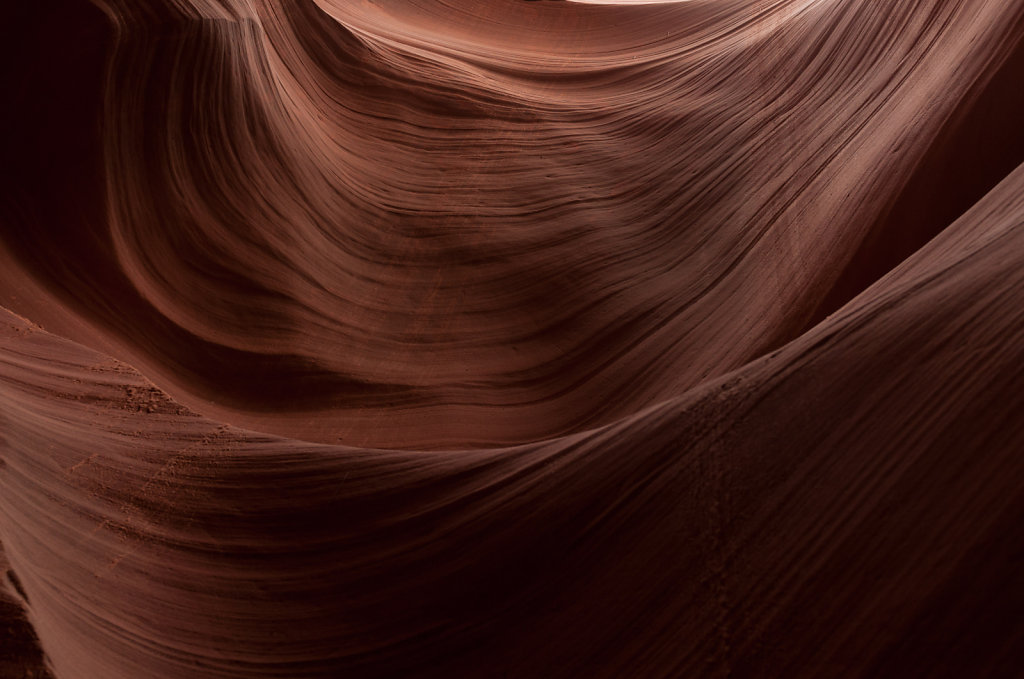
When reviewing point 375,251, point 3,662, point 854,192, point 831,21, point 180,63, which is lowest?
point 3,662

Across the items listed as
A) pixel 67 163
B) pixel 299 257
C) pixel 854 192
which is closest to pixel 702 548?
pixel 854 192

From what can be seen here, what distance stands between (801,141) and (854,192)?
361mm

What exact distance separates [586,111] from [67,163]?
138 cm

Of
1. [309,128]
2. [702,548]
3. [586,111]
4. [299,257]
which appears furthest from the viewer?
[586,111]

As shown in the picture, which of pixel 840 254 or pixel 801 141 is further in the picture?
pixel 801 141

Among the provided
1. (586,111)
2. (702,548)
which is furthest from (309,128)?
(702,548)

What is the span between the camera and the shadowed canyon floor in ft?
2.92

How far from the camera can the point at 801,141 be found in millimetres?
2068

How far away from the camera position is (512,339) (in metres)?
1.95

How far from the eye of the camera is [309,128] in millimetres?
2240

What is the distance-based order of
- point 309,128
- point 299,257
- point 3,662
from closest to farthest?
point 3,662 < point 299,257 < point 309,128

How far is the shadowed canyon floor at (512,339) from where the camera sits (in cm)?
89

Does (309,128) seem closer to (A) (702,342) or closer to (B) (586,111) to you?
(B) (586,111)

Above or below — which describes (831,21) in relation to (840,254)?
above
